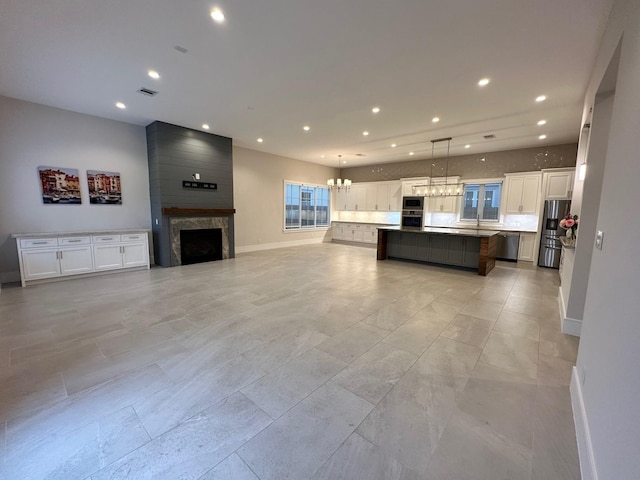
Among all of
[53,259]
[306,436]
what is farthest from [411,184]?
[53,259]

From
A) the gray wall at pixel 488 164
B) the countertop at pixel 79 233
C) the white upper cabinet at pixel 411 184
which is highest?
the gray wall at pixel 488 164

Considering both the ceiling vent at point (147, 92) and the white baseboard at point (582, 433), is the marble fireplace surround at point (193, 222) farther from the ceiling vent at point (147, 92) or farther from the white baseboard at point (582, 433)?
the white baseboard at point (582, 433)

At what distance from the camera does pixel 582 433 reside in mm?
1600

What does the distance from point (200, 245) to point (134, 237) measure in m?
1.46

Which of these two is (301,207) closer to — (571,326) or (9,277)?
(9,277)

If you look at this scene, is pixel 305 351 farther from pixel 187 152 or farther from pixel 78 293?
pixel 187 152

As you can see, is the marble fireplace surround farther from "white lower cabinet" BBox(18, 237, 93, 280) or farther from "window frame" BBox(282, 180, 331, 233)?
"window frame" BBox(282, 180, 331, 233)

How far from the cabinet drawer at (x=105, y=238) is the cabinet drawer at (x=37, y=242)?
1.81 ft

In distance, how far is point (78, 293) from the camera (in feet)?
14.1

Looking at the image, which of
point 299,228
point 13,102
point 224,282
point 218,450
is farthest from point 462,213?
point 13,102

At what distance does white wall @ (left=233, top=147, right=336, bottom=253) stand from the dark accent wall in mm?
1044

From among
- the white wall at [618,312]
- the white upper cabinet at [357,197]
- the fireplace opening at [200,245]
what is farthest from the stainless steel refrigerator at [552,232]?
the fireplace opening at [200,245]

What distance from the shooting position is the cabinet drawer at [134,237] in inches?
223

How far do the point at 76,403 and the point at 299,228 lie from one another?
8.42 m
